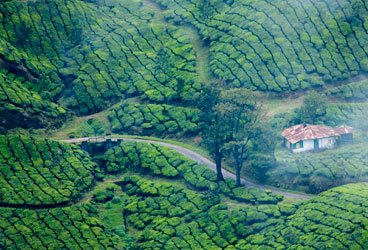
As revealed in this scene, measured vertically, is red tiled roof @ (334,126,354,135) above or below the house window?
above

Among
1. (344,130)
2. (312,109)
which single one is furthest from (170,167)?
(344,130)

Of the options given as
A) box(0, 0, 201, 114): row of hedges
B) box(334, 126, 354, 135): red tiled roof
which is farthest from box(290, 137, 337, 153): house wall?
box(0, 0, 201, 114): row of hedges

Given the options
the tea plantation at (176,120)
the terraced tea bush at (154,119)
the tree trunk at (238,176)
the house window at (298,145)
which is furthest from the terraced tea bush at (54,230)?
the house window at (298,145)

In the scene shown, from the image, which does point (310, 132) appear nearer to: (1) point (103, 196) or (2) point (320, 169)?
(2) point (320, 169)

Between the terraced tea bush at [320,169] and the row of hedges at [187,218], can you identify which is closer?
the row of hedges at [187,218]

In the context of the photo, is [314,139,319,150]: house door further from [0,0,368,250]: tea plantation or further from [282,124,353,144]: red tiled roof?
[0,0,368,250]: tea plantation

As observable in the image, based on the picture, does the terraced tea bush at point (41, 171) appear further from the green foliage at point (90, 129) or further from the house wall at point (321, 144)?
the house wall at point (321, 144)
